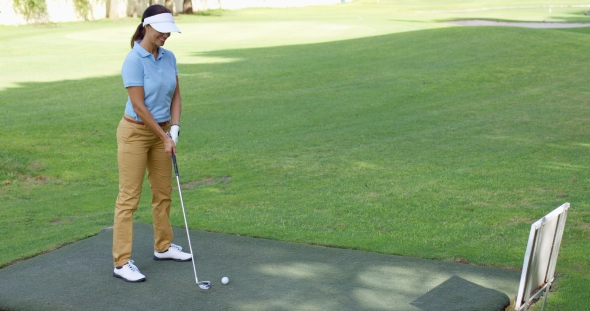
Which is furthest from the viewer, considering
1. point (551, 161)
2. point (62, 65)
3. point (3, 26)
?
point (3, 26)

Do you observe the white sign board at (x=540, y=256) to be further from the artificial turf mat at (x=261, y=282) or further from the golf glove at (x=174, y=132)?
the golf glove at (x=174, y=132)

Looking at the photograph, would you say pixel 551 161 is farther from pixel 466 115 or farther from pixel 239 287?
pixel 239 287

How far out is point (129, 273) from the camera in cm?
517

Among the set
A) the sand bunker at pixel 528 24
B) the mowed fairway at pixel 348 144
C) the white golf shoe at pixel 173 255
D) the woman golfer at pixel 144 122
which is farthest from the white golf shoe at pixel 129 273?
the sand bunker at pixel 528 24

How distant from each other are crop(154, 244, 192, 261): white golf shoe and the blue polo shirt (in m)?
1.07

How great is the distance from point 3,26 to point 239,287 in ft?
99.3

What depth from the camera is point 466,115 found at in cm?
1223

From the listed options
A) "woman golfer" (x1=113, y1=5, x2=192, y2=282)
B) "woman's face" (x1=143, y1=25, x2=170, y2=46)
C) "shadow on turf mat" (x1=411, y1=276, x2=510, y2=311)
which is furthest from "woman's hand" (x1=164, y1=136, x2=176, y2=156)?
"shadow on turf mat" (x1=411, y1=276, x2=510, y2=311)

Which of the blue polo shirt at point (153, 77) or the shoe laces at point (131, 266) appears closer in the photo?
the blue polo shirt at point (153, 77)

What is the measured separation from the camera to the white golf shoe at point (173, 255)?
5605 millimetres

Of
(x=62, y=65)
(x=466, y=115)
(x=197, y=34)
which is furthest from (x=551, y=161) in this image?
(x=197, y=34)

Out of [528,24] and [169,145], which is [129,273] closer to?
[169,145]

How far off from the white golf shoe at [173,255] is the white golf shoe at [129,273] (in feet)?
1.39

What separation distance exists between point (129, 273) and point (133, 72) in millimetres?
1449
